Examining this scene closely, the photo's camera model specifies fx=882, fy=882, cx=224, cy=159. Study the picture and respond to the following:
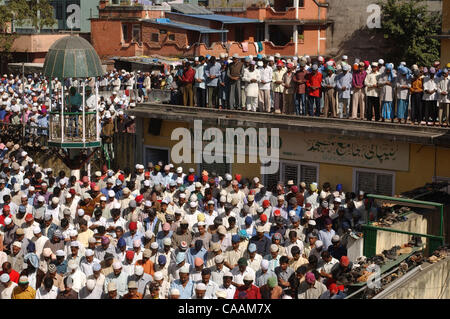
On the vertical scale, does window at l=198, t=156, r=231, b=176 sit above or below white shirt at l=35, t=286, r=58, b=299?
above

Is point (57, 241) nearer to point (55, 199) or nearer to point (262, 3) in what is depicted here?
point (55, 199)

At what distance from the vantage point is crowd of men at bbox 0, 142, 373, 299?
42.7ft

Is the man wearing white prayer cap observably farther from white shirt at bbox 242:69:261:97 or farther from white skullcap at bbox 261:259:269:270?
white shirt at bbox 242:69:261:97

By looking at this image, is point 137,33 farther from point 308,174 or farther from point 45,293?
point 45,293

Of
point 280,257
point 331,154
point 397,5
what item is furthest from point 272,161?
point 397,5

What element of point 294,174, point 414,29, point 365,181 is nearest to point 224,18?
point 414,29

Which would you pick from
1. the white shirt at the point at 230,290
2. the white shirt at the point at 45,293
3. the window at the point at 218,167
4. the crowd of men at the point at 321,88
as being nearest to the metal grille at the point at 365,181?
the crowd of men at the point at 321,88

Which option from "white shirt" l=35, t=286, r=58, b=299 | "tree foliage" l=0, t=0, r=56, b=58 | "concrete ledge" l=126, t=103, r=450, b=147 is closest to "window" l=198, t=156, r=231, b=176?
"concrete ledge" l=126, t=103, r=450, b=147

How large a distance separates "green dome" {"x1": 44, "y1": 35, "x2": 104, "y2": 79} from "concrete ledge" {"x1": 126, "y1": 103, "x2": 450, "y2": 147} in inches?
93.7

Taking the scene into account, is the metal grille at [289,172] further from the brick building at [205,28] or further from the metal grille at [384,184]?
the brick building at [205,28]

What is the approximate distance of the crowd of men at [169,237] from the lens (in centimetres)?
1302

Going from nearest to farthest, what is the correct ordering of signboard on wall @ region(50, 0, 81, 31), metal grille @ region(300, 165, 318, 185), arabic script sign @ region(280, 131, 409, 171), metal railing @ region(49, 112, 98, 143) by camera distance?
arabic script sign @ region(280, 131, 409, 171) < metal grille @ region(300, 165, 318, 185) < metal railing @ region(49, 112, 98, 143) < signboard on wall @ region(50, 0, 81, 31)

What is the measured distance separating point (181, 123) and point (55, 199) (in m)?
6.00
